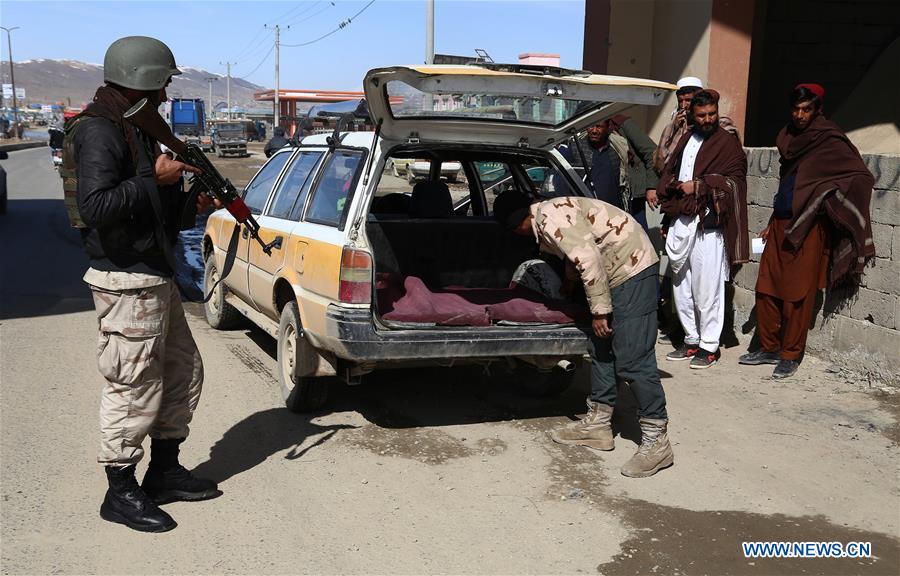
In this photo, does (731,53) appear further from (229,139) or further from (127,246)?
(229,139)

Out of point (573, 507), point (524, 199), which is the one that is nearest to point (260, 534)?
point (573, 507)

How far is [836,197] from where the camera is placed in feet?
21.0

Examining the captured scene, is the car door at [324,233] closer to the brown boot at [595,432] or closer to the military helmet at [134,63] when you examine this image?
the military helmet at [134,63]

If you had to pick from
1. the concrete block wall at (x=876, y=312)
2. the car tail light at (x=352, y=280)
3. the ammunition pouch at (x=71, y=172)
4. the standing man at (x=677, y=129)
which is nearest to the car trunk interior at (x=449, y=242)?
the car tail light at (x=352, y=280)

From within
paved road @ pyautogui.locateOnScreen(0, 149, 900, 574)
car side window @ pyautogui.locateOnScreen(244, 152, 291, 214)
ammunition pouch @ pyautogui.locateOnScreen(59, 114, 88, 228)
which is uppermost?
ammunition pouch @ pyautogui.locateOnScreen(59, 114, 88, 228)

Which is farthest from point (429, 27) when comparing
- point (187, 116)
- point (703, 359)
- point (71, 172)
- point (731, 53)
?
point (187, 116)

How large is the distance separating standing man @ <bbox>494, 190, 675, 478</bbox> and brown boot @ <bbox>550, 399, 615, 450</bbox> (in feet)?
1.03

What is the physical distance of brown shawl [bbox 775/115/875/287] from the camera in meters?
6.36

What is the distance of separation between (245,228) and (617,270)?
9.39 ft

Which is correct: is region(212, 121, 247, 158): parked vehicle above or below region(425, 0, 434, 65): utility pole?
below

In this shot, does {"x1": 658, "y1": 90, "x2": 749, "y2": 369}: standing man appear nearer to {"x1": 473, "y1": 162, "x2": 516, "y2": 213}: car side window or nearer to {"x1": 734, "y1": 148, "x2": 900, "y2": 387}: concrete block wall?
{"x1": 734, "y1": 148, "x2": 900, "y2": 387}: concrete block wall

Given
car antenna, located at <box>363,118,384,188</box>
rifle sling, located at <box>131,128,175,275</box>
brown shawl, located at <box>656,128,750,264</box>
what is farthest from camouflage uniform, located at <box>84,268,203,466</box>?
brown shawl, located at <box>656,128,750,264</box>

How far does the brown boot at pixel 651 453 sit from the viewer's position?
15.4 ft

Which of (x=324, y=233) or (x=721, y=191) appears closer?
(x=324, y=233)
